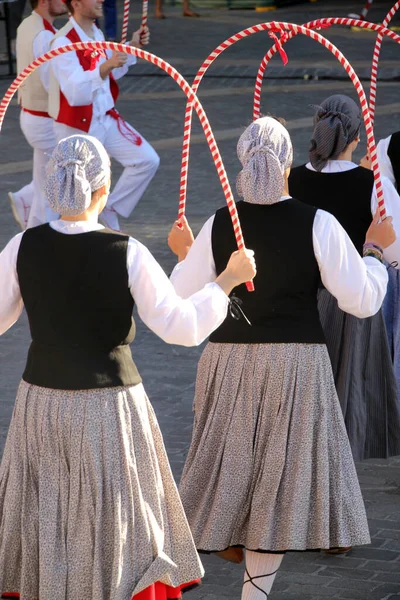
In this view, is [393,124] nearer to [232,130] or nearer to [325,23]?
[232,130]

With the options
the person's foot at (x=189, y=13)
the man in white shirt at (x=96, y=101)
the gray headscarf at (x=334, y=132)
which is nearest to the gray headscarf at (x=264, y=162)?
the gray headscarf at (x=334, y=132)

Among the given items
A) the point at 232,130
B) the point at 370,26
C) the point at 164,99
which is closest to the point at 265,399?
the point at 370,26

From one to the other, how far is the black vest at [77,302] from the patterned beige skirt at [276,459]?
2.07 ft

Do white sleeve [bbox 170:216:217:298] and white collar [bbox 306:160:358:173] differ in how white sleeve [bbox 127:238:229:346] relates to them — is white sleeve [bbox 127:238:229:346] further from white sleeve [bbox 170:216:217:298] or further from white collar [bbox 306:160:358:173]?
white collar [bbox 306:160:358:173]

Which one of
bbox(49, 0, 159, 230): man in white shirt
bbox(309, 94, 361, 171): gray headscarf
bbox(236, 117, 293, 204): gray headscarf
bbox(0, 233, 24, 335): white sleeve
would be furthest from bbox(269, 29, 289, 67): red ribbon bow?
bbox(49, 0, 159, 230): man in white shirt

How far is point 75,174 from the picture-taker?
12.8 feet

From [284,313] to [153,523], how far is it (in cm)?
90

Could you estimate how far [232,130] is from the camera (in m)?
13.2

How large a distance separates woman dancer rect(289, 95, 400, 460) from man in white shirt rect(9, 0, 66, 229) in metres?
3.97

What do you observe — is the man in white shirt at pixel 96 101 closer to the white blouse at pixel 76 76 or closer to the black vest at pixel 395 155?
the white blouse at pixel 76 76

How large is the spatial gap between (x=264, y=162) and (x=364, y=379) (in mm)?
1395

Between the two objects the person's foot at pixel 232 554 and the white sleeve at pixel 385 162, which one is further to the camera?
the white sleeve at pixel 385 162

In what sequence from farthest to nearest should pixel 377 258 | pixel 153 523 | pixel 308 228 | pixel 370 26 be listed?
pixel 370 26 → pixel 377 258 → pixel 308 228 → pixel 153 523

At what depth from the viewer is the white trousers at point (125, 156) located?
8.88 meters
